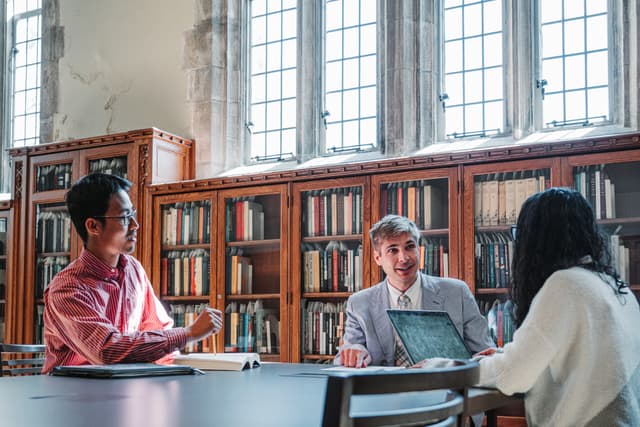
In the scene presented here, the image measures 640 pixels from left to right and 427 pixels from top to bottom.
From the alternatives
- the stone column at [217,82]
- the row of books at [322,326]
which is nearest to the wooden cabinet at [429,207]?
the row of books at [322,326]

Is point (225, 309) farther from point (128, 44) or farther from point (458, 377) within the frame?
point (458, 377)

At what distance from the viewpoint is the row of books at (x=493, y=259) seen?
4.43 m

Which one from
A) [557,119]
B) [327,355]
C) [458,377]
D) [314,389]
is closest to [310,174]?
[327,355]

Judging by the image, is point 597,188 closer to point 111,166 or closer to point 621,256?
point 621,256

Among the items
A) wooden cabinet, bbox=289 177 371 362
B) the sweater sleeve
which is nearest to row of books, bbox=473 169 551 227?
wooden cabinet, bbox=289 177 371 362

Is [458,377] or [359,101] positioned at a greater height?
[359,101]

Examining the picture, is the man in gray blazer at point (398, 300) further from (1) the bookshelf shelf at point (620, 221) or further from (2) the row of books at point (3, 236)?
(2) the row of books at point (3, 236)

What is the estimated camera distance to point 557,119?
499 cm

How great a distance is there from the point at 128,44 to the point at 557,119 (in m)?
3.38

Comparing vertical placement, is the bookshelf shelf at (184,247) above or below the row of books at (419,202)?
below

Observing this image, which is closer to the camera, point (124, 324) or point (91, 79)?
point (124, 324)

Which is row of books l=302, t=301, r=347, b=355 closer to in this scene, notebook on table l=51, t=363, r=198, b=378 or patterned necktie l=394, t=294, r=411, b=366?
patterned necktie l=394, t=294, r=411, b=366

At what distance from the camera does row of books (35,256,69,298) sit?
5.92 metres

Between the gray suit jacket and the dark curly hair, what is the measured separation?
1032mm
